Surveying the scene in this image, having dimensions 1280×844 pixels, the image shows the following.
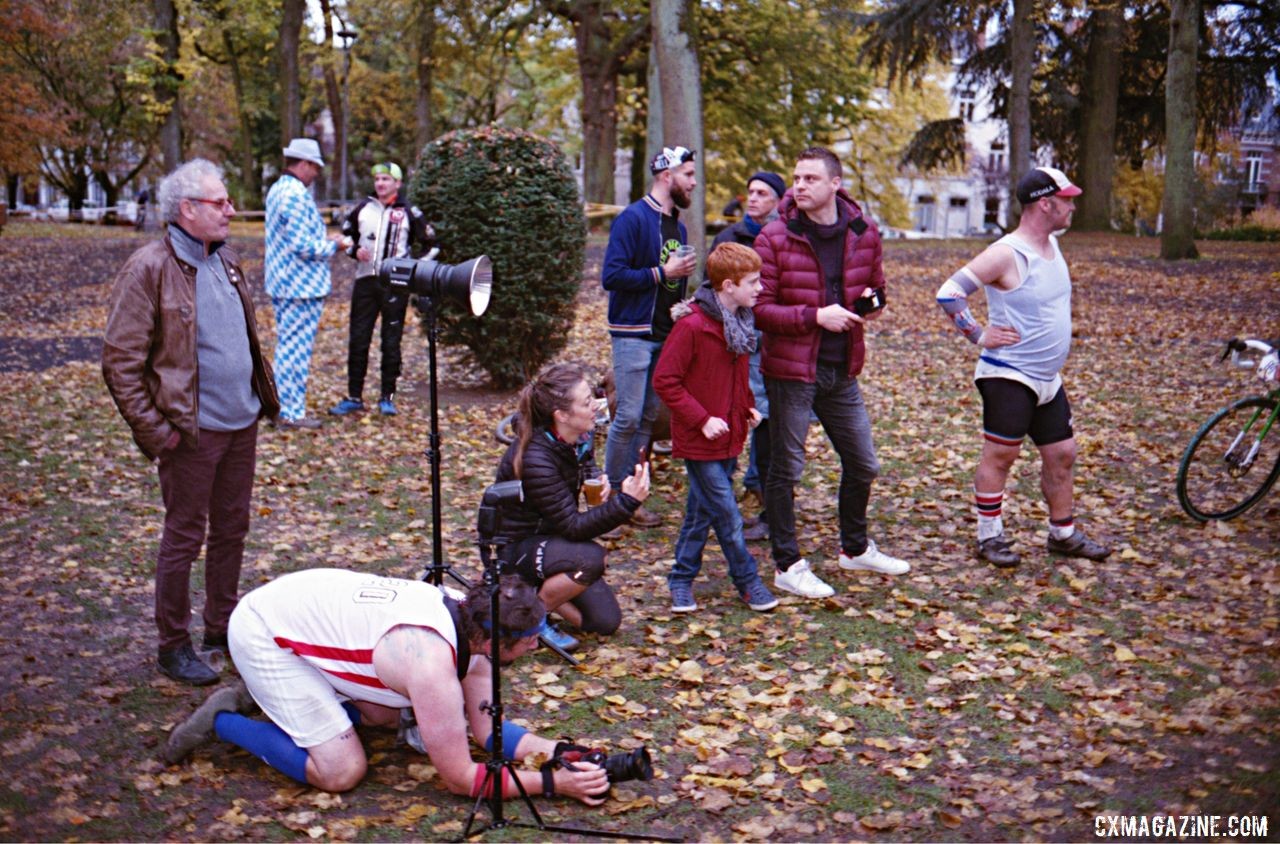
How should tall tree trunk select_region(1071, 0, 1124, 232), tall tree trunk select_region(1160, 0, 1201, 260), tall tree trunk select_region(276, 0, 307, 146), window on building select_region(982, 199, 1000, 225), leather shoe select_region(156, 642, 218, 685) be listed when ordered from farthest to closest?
window on building select_region(982, 199, 1000, 225)
tall tree trunk select_region(1071, 0, 1124, 232)
tall tree trunk select_region(276, 0, 307, 146)
tall tree trunk select_region(1160, 0, 1201, 260)
leather shoe select_region(156, 642, 218, 685)

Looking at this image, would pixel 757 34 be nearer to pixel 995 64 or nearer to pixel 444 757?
pixel 995 64

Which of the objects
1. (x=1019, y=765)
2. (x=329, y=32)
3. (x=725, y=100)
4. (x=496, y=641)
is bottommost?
(x=1019, y=765)

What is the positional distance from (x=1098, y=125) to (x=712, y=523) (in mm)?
26587

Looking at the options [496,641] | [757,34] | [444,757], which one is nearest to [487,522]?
[496,641]

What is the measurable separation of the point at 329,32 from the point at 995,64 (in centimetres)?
2035

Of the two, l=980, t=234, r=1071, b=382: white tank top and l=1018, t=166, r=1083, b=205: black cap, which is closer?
l=1018, t=166, r=1083, b=205: black cap

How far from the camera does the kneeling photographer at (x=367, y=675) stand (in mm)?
3986

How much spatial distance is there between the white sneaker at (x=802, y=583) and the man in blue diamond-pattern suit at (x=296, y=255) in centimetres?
479

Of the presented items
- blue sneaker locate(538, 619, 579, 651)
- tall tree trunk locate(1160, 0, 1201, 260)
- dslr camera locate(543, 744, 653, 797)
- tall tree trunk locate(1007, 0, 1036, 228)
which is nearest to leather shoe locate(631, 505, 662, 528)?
blue sneaker locate(538, 619, 579, 651)

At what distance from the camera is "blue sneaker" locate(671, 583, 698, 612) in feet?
19.9

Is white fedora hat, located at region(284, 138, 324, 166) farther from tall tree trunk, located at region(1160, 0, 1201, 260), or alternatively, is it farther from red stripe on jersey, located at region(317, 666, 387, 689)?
tall tree trunk, located at region(1160, 0, 1201, 260)

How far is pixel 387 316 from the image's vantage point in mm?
10234

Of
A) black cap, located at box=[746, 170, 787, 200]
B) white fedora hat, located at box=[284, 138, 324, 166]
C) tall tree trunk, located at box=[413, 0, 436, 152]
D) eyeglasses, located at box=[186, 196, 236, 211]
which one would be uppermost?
tall tree trunk, located at box=[413, 0, 436, 152]

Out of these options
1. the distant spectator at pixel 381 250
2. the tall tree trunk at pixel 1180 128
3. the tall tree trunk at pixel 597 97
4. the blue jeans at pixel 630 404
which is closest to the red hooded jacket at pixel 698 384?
the blue jeans at pixel 630 404
